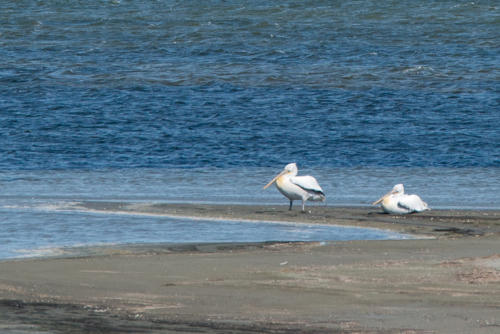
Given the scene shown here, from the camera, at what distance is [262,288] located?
9.53 meters

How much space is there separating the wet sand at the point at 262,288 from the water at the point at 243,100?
2496mm

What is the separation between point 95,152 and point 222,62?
17.0 m

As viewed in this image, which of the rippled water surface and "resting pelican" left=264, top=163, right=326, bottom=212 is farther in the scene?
the rippled water surface

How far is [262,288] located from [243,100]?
2598 centimetres

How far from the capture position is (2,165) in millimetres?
24500

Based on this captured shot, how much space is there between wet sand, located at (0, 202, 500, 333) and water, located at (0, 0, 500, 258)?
250cm

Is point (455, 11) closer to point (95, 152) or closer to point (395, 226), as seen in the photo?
point (95, 152)

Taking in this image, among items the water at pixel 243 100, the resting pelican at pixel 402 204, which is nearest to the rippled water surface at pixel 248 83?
the water at pixel 243 100

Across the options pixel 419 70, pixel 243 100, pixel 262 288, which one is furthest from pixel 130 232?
pixel 419 70

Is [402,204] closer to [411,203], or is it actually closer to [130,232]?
[411,203]

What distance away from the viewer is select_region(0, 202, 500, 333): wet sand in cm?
821

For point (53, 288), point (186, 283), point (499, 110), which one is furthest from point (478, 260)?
point (499, 110)

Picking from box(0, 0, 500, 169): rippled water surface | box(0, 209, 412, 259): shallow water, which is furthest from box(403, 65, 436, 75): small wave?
box(0, 209, 412, 259): shallow water

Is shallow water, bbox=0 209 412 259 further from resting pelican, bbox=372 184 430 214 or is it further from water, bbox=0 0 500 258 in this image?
resting pelican, bbox=372 184 430 214
